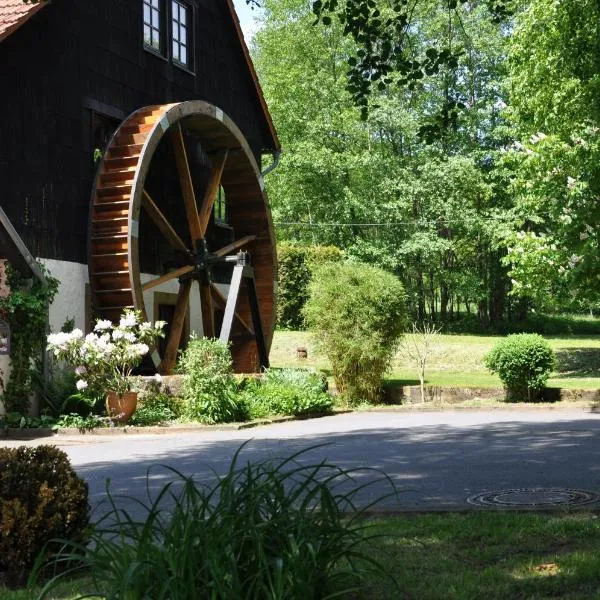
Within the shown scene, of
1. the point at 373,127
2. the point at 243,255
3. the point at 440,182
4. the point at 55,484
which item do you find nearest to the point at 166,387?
the point at 243,255

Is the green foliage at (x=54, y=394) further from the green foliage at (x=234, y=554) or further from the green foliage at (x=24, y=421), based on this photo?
the green foliage at (x=234, y=554)

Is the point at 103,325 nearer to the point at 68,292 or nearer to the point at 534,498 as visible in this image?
the point at 68,292

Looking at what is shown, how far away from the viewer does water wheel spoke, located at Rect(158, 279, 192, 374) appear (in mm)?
19359

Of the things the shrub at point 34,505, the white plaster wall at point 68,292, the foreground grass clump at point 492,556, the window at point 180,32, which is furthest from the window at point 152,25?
the foreground grass clump at point 492,556

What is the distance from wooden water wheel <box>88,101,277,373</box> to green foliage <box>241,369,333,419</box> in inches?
57.5

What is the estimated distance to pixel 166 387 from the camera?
16.7 meters

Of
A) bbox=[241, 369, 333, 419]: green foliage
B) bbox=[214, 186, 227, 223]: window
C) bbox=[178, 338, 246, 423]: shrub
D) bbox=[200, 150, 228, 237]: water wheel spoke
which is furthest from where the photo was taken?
bbox=[214, 186, 227, 223]: window

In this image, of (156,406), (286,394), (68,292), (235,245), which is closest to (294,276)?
(235,245)

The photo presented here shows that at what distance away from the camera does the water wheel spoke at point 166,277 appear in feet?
62.6

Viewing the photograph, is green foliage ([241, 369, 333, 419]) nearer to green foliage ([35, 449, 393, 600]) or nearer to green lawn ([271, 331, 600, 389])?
green lawn ([271, 331, 600, 389])

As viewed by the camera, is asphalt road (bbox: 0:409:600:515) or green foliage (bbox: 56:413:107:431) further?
green foliage (bbox: 56:413:107:431)

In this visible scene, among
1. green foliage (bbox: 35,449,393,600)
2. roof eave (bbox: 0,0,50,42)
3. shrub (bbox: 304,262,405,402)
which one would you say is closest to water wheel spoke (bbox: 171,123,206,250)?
shrub (bbox: 304,262,405,402)

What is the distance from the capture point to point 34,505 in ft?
17.4

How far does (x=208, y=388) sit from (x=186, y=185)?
18.5 feet
